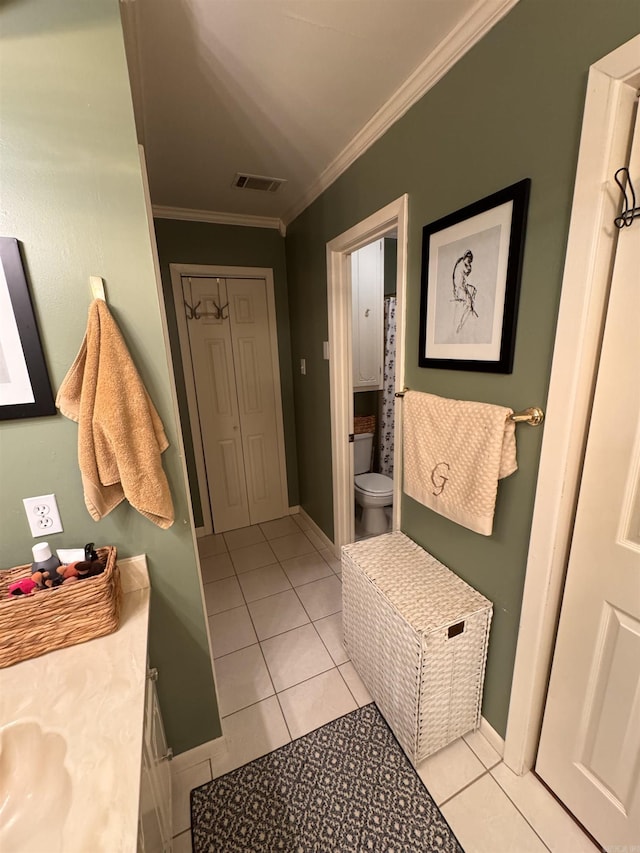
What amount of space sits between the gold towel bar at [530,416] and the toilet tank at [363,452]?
2087 mm

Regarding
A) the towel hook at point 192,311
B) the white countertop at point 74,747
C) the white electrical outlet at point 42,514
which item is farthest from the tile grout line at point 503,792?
the towel hook at point 192,311

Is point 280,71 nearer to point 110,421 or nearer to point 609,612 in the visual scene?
point 110,421

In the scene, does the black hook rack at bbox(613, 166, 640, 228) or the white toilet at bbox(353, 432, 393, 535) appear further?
the white toilet at bbox(353, 432, 393, 535)

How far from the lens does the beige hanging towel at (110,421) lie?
0.93 m

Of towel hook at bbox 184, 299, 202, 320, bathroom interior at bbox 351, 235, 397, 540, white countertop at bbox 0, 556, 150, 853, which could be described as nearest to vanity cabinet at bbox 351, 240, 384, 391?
bathroom interior at bbox 351, 235, 397, 540

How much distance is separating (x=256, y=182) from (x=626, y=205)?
1.88 m

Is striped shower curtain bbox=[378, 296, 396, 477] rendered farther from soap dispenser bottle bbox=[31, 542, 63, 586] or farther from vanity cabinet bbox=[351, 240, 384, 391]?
soap dispenser bottle bbox=[31, 542, 63, 586]

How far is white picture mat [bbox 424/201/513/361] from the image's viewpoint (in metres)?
1.09

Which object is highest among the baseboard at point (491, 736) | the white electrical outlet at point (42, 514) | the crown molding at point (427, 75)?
the crown molding at point (427, 75)

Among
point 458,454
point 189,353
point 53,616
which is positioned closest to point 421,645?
point 458,454

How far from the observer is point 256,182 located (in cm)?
207

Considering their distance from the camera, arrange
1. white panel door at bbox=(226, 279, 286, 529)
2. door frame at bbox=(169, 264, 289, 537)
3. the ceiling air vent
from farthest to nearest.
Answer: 1. white panel door at bbox=(226, 279, 286, 529)
2. door frame at bbox=(169, 264, 289, 537)
3. the ceiling air vent

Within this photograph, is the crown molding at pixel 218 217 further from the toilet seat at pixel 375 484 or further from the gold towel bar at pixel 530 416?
the gold towel bar at pixel 530 416

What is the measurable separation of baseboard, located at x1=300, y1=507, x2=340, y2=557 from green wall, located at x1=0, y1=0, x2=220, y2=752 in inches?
68.6
